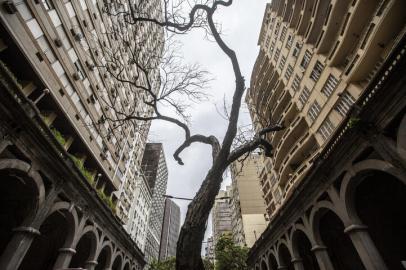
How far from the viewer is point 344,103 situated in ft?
47.9

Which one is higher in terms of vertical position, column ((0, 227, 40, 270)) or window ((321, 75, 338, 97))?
window ((321, 75, 338, 97))

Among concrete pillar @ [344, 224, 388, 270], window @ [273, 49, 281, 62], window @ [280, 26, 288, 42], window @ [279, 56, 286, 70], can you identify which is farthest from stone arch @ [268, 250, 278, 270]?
window @ [280, 26, 288, 42]

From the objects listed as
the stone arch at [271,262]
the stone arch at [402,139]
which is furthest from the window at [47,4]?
the stone arch at [271,262]

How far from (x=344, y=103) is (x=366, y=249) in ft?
33.1

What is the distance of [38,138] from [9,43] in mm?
7792

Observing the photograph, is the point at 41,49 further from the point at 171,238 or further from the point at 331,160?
the point at 171,238

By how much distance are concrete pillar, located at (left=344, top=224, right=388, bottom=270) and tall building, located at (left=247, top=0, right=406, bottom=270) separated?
32mm

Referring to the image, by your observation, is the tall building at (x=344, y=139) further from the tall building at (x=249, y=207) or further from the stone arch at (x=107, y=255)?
the tall building at (x=249, y=207)

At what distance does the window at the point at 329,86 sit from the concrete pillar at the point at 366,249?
A: 10.9 meters

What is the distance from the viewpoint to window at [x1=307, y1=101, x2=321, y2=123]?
1778 centimetres

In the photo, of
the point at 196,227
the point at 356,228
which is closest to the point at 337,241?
the point at 356,228

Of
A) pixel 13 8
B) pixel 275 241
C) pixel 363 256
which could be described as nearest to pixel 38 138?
pixel 13 8

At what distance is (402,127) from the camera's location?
6.25 metres

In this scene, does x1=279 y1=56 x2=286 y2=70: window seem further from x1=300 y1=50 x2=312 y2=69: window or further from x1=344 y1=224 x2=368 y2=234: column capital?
x1=344 y1=224 x2=368 y2=234: column capital
